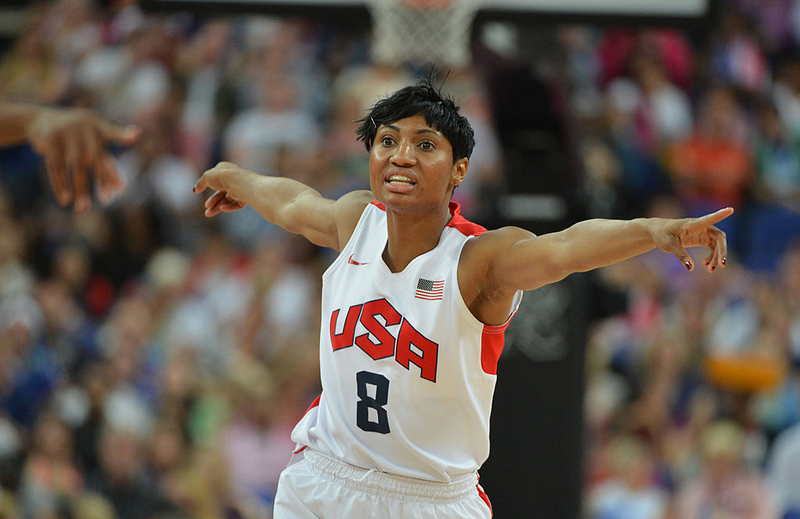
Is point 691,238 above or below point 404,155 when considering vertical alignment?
below

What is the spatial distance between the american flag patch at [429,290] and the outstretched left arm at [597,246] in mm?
220

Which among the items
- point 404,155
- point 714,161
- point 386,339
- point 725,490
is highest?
point 714,161

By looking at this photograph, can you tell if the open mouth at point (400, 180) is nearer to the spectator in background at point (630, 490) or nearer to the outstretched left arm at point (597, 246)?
the outstretched left arm at point (597, 246)

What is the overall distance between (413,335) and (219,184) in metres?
1.52

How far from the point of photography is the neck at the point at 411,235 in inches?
161

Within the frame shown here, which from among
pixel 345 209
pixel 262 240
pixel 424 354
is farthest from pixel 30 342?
pixel 424 354

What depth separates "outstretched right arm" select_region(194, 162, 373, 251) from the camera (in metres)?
4.48

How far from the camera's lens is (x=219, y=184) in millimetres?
4883

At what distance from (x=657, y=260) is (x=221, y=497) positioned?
483 centimetres

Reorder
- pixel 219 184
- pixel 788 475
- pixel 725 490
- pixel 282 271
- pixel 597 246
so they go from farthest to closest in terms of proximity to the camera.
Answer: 1. pixel 282 271
2. pixel 788 475
3. pixel 725 490
4. pixel 219 184
5. pixel 597 246

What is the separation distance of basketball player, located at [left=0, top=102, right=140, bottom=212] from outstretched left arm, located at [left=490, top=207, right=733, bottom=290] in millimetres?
1915

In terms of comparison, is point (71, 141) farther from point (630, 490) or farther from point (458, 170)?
point (630, 490)

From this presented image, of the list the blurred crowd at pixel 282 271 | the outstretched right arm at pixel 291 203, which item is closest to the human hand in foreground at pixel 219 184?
the outstretched right arm at pixel 291 203

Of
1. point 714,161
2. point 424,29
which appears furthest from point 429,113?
point 714,161
